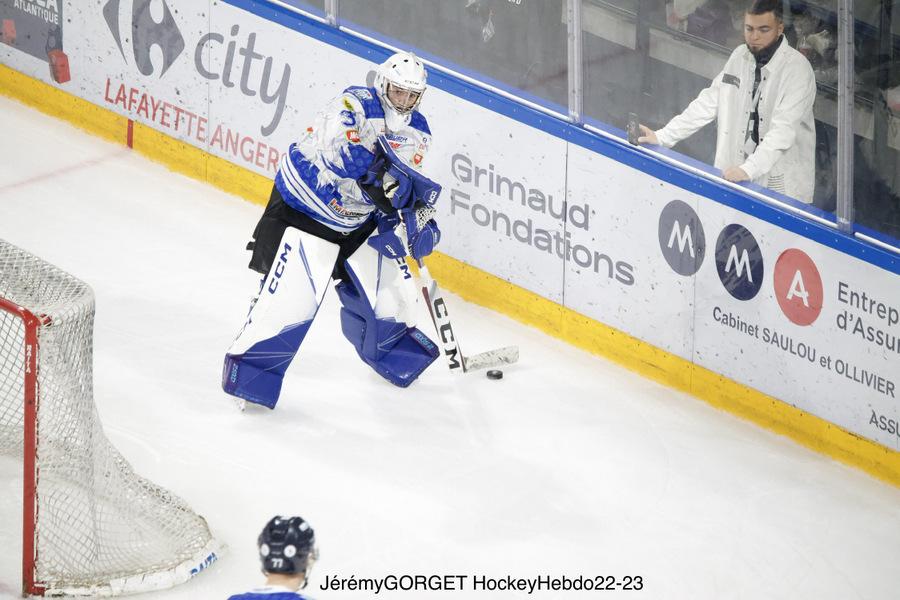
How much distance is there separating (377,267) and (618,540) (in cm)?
141

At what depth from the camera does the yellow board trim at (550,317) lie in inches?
254

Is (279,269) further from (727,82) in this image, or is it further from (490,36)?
(727,82)

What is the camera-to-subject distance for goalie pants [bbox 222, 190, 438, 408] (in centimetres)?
632

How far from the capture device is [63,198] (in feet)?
26.5

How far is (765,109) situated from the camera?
6395mm

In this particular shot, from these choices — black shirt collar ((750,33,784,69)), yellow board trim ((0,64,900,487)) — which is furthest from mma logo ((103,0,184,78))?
black shirt collar ((750,33,784,69))

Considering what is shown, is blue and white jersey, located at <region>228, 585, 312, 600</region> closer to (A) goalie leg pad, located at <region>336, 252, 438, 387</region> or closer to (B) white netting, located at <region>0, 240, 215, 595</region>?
(B) white netting, located at <region>0, 240, 215, 595</region>

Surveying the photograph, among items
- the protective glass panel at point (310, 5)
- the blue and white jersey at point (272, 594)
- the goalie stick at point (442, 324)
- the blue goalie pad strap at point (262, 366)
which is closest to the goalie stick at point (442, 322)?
the goalie stick at point (442, 324)

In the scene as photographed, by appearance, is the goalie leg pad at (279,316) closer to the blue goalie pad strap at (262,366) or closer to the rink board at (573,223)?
the blue goalie pad strap at (262,366)

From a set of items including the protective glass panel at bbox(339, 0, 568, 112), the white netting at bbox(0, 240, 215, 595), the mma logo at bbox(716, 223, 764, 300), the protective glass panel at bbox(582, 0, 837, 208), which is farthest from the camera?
the protective glass panel at bbox(339, 0, 568, 112)

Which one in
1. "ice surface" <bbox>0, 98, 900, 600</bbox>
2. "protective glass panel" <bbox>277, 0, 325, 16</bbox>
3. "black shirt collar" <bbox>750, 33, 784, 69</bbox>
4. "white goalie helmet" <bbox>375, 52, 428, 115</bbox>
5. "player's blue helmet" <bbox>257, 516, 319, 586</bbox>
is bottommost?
"ice surface" <bbox>0, 98, 900, 600</bbox>

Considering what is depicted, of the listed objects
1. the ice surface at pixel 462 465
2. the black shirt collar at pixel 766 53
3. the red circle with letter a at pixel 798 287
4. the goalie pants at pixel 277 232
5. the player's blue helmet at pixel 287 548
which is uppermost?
the black shirt collar at pixel 766 53

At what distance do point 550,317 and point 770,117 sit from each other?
1362mm

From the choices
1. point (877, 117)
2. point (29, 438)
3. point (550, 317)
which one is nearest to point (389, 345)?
point (550, 317)
